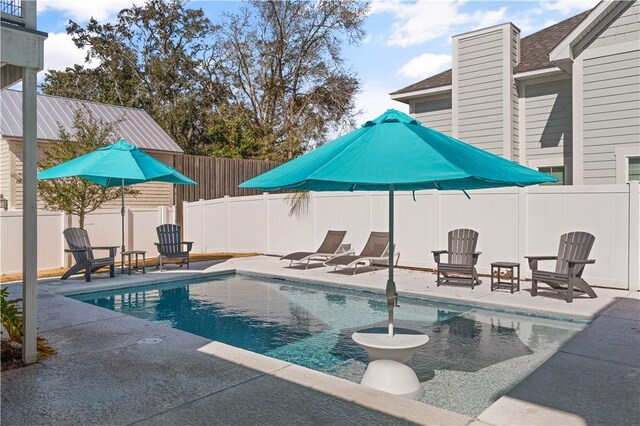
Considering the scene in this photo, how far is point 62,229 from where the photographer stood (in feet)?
38.5

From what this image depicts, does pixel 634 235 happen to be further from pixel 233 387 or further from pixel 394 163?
pixel 233 387

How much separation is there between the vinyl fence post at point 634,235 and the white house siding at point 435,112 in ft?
18.5

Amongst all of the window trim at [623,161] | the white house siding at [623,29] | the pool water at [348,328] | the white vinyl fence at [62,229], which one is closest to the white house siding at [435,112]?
the white house siding at [623,29]

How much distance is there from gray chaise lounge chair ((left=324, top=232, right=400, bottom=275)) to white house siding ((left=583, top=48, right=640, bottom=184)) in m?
4.36

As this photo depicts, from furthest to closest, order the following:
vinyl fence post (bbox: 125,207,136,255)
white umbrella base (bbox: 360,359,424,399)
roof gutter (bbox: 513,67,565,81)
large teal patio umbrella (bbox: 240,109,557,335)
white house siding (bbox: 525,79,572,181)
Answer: vinyl fence post (bbox: 125,207,136,255)
white house siding (bbox: 525,79,572,181)
roof gutter (bbox: 513,67,565,81)
white umbrella base (bbox: 360,359,424,399)
large teal patio umbrella (bbox: 240,109,557,335)

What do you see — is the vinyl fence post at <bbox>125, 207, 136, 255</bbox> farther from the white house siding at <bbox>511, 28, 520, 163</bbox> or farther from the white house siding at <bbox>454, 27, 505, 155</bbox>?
the white house siding at <bbox>511, 28, 520, 163</bbox>

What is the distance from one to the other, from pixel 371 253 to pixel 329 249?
1351 mm

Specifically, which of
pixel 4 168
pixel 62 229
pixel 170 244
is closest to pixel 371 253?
pixel 170 244

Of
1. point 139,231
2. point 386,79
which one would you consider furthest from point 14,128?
point 386,79

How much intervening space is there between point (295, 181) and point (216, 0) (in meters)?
25.8

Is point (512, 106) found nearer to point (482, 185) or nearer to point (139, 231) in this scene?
point (482, 185)

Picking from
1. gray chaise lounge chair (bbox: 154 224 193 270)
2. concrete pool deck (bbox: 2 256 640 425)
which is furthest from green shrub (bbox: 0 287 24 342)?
gray chaise lounge chair (bbox: 154 224 193 270)

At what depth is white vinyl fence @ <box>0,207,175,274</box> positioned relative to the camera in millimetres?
10938

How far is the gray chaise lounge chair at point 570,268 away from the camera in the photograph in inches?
285
